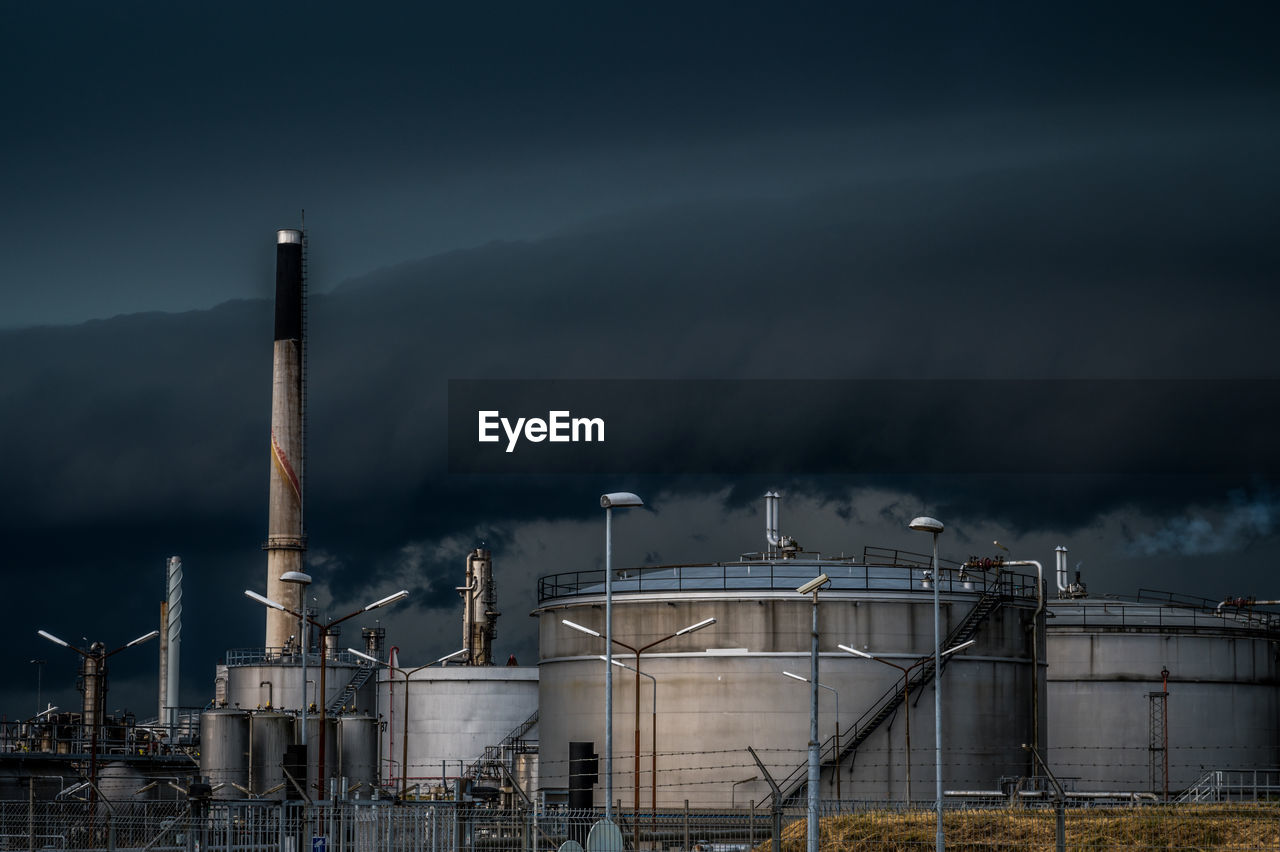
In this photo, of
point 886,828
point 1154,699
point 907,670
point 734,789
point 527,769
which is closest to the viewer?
point 886,828

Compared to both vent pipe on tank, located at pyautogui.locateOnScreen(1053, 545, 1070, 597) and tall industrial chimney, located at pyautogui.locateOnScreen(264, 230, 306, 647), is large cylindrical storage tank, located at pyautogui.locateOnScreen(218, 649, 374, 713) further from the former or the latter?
vent pipe on tank, located at pyautogui.locateOnScreen(1053, 545, 1070, 597)

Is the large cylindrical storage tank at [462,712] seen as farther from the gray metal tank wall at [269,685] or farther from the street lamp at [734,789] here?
the street lamp at [734,789]

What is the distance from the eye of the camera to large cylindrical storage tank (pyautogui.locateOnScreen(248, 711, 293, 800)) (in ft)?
207

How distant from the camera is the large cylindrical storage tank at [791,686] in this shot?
57.2 metres

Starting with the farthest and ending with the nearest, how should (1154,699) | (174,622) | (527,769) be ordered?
(174,622)
(527,769)
(1154,699)

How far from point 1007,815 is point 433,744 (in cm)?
5554

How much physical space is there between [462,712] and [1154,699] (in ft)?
120

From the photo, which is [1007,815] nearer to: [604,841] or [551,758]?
[604,841]

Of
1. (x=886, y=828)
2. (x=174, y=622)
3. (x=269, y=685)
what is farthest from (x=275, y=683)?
(x=886, y=828)

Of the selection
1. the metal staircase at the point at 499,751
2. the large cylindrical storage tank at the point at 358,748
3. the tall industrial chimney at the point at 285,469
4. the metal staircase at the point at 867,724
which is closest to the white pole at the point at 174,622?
the tall industrial chimney at the point at 285,469

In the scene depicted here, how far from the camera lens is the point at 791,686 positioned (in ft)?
189

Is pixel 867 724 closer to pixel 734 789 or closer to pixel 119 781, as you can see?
pixel 734 789

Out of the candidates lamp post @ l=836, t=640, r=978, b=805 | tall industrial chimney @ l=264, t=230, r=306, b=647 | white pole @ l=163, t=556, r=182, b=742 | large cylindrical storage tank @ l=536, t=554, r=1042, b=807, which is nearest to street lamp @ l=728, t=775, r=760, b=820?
large cylindrical storage tank @ l=536, t=554, r=1042, b=807

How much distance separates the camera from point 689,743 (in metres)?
57.8
